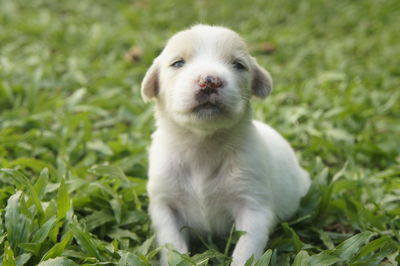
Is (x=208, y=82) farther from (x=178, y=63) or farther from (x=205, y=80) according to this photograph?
(x=178, y=63)

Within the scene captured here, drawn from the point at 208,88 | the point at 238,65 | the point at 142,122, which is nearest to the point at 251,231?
the point at 208,88

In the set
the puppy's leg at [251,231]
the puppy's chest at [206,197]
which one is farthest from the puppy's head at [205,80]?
the puppy's leg at [251,231]

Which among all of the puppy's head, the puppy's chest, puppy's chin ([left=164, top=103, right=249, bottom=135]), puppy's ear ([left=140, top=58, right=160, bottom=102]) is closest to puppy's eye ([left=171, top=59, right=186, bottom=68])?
the puppy's head

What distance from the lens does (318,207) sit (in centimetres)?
410

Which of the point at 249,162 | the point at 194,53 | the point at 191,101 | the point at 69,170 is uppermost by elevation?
the point at 194,53

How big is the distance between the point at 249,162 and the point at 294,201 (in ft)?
2.67

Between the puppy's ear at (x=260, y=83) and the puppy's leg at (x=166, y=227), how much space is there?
1.16m

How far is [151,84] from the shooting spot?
12.2 ft

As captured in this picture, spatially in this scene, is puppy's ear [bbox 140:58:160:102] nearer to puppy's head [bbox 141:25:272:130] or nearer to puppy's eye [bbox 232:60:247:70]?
puppy's head [bbox 141:25:272:130]

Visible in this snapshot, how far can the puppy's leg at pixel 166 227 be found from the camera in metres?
3.44

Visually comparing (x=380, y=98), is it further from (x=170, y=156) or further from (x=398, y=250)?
(x=170, y=156)

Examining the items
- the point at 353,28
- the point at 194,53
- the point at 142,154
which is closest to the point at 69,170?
the point at 142,154

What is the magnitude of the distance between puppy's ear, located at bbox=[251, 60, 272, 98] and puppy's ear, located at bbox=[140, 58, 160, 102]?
768mm

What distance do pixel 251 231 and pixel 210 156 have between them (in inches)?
25.5
